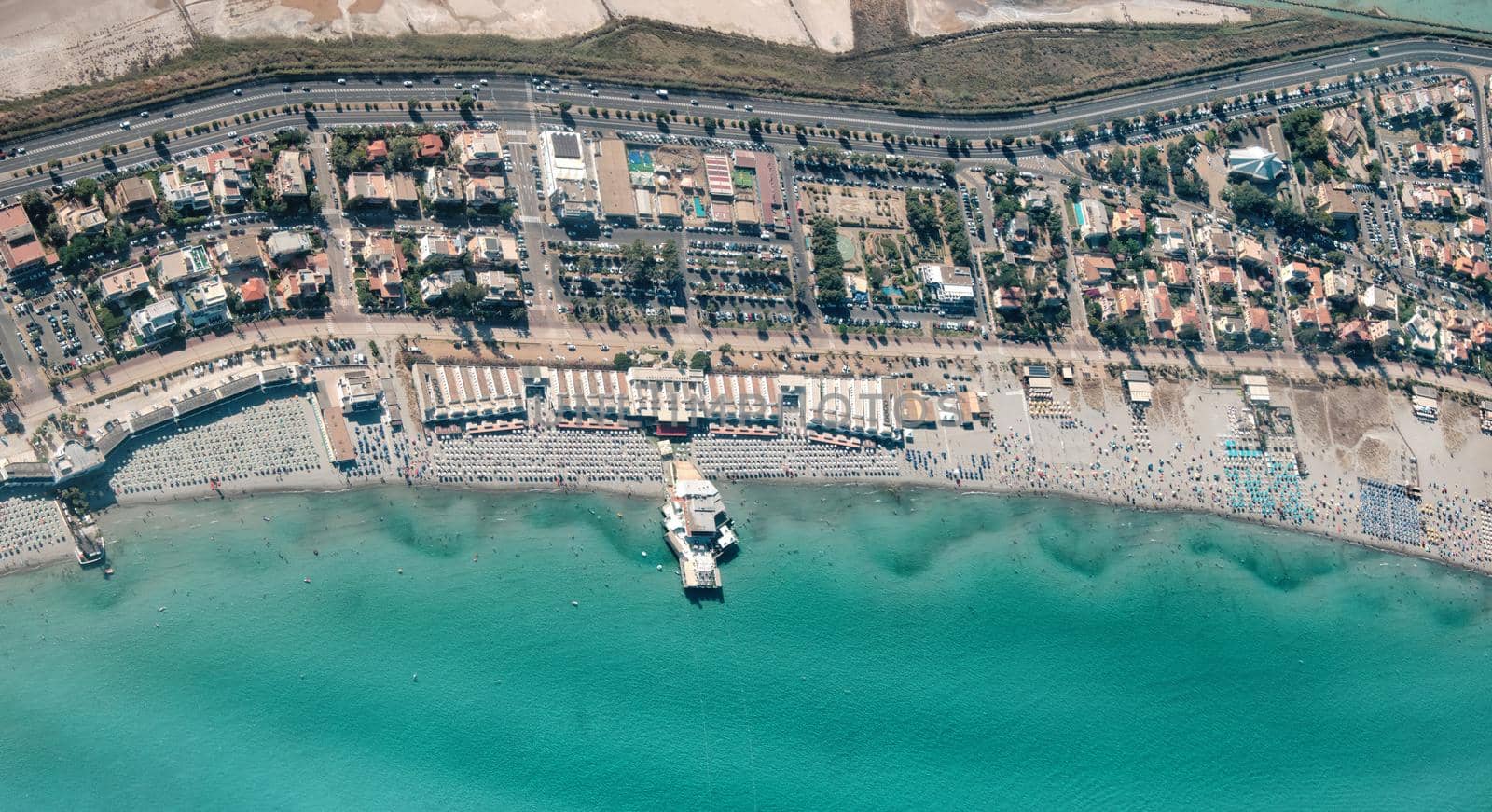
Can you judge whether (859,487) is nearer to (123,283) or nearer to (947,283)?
(947,283)

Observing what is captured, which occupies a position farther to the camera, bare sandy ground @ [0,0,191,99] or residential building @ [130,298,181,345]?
bare sandy ground @ [0,0,191,99]

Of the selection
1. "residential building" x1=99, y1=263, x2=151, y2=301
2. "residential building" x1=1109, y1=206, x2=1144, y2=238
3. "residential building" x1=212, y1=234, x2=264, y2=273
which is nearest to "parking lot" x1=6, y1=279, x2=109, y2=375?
"residential building" x1=99, y1=263, x2=151, y2=301

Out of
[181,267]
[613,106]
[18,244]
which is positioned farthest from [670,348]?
[18,244]

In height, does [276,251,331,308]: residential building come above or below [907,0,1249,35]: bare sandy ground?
below

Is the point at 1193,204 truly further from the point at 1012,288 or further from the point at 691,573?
the point at 691,573

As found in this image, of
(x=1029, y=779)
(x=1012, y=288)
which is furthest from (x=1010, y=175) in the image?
(x=1029, y=779)

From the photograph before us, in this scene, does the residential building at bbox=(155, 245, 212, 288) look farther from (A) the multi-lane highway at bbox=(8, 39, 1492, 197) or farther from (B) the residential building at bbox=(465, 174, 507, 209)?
(B) the residential building at bbox=(465, 174, 507, 209)

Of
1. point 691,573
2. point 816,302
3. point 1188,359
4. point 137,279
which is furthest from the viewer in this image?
point 1188,359
